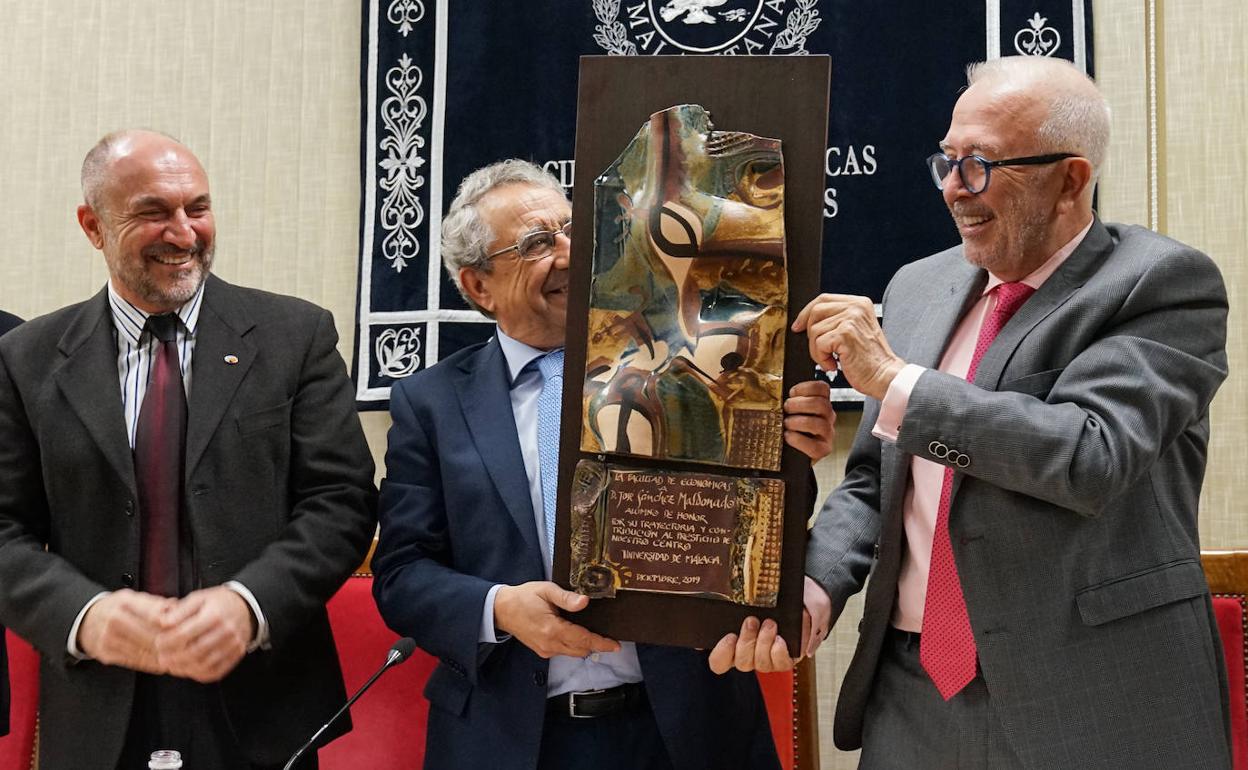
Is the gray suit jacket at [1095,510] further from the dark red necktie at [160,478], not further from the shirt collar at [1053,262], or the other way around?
the dark red necktie at [160,478]

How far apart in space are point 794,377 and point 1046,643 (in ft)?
1.58

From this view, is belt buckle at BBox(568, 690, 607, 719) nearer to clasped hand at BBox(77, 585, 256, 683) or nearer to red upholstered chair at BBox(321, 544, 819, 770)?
clasped hand at BBox(77, 585, 256, 683)

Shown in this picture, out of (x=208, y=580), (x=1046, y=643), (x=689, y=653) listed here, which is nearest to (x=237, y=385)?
(x=208, y=580)

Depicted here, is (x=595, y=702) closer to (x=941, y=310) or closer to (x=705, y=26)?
(x=941, y=310)

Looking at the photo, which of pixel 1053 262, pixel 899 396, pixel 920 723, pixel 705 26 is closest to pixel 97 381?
pixel 899 396

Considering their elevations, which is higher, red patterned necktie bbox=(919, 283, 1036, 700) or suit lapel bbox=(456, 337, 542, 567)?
suit lapel bbox=(456, 337, 542, 567)

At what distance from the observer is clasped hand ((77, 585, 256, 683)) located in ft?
6.15

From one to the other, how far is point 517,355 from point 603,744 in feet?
2.21

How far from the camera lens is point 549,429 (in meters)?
2.08

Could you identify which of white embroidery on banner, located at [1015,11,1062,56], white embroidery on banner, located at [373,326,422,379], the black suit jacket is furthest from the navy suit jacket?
white embroidery on banner, located at [1015,11,1062,56]

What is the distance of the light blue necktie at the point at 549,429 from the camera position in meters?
2.03

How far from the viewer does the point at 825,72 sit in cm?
168

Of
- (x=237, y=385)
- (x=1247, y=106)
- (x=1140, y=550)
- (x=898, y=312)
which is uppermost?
(x=1247, y=106)

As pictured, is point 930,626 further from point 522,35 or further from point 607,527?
point 522,35
